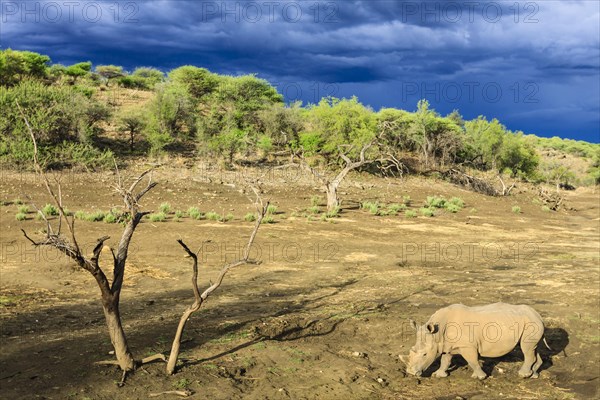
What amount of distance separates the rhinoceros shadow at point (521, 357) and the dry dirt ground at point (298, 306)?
4 centimetres

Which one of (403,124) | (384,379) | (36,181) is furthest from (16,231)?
(403,124)

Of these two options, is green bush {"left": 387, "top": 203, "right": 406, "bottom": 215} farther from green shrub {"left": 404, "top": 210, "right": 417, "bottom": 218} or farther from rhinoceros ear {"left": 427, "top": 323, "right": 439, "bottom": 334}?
rhinoceros ear {"left": 427, "top": 323, "right": 439, "bottom": 334}

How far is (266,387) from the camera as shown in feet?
25.2

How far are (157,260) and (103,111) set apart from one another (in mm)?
25789

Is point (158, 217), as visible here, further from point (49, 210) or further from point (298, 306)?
point (298, 306)

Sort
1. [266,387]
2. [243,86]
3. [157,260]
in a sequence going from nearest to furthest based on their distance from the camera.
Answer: [266,387] → [157,260] → [243,86]

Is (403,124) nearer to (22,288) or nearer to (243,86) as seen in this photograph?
(243,86)

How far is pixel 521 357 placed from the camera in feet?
30.8

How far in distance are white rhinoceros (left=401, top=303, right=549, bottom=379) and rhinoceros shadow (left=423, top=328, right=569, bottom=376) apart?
472 millimetres

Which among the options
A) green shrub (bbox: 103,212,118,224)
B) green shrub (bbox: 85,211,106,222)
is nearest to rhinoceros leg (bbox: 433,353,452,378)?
green shrub (bbox: 103,212,118,224)

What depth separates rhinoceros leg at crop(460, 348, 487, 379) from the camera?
830 cm

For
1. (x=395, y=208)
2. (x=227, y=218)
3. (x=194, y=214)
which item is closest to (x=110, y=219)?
(x=194, y=214)

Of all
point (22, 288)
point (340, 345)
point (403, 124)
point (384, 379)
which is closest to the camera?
point (384, 379)

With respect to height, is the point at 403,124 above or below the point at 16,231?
above
